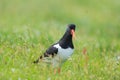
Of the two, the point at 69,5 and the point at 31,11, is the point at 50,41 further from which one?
the point at 69,5

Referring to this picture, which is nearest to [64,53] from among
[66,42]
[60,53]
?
[60,53]

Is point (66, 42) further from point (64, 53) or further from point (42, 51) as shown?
point (42, 51)

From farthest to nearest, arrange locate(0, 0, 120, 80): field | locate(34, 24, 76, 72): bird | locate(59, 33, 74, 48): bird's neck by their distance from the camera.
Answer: locate(59, 33, 74, 48): bird's neck
locate(34, 24, 76, 72): bird
locate(0, 0, 120, 80): field

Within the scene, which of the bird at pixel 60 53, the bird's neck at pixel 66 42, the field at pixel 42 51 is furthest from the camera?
the bird's neck at pixel 66 42

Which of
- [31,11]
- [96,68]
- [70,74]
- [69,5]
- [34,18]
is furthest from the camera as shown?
[69,5]

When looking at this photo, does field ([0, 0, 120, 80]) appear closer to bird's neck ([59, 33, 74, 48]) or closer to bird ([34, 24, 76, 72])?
bird ([34, 24, 76, 72])

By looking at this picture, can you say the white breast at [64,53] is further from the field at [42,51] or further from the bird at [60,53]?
the field at [42,51]

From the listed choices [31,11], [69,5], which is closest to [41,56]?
[31,11]

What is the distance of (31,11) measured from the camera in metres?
24.9

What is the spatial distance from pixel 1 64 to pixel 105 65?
2.37 meters

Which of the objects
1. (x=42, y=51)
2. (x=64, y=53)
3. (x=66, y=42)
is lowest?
(x=42, y=51)

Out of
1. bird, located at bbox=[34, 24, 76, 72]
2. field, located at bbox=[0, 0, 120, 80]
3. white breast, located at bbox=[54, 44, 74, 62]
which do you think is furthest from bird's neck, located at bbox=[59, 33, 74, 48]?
field, located at bbox=[0, 0, 120, 80]

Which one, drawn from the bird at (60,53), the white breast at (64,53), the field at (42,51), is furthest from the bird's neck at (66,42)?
the field at (42,51)

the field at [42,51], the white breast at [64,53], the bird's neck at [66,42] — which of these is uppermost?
the bird's neck at [66,42]
